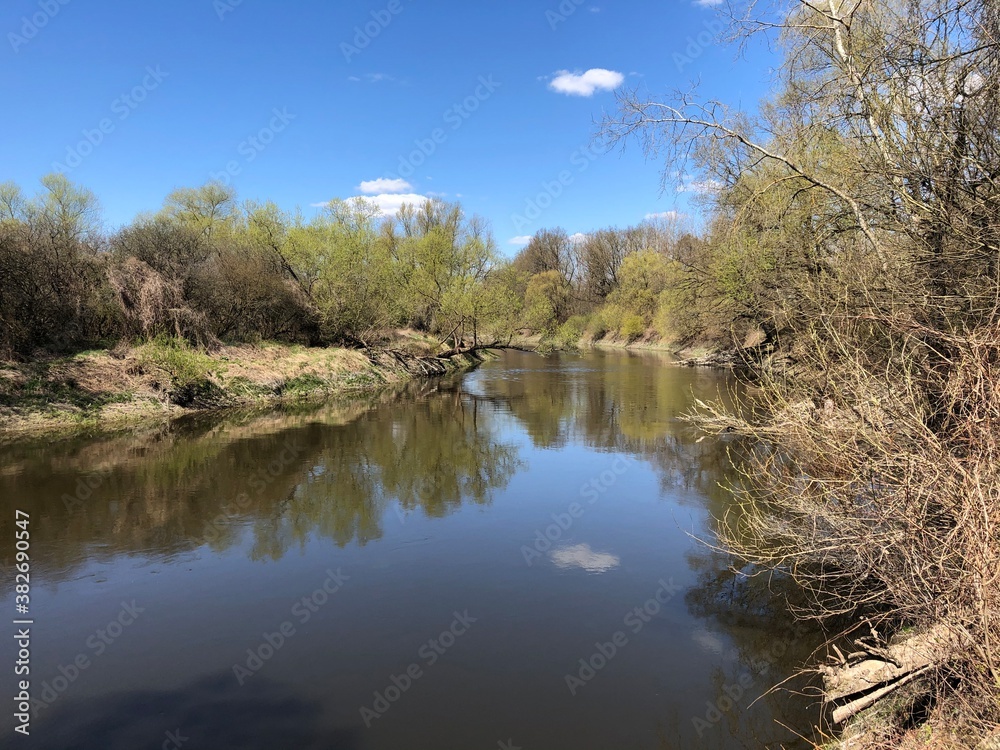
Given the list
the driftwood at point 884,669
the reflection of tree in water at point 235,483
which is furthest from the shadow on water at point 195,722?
the driftwood at point 884,669

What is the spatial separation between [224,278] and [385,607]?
19.6 m

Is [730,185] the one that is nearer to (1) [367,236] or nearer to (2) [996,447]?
(2) [996,447]

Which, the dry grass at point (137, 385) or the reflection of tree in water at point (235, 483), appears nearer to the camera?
the reflection of tree in water at point (235, 483)

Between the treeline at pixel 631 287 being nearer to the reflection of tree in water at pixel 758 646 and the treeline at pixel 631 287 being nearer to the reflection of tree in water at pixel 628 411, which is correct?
the reflection of tree in water at pixel 628 411

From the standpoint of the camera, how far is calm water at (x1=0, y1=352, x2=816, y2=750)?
175 inches

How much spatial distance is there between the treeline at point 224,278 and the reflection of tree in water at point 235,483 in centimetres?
500

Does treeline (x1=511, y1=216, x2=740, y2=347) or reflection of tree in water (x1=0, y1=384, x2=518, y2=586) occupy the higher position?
treeline (x1=511, y1=216, x2=740, y2=347)

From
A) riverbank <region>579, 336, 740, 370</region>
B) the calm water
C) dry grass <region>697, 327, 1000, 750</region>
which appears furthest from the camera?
riverbank <region>579, 336, 740, 370</region>

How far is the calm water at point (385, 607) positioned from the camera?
14.5 ft

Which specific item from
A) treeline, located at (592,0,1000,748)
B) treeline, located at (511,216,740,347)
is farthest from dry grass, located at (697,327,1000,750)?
treeline, located at (511,216,740,347)

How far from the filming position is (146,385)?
663 inches

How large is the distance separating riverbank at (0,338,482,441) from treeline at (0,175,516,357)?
85cm

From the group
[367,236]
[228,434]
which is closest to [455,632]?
[228,434]

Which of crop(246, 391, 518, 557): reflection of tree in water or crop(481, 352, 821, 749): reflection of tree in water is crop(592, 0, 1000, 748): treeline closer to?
crop(481, 352, 821, 749): reflection of tree in water
